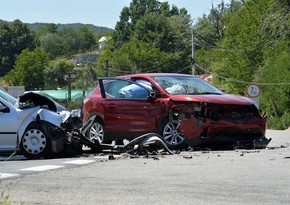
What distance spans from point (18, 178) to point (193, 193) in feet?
8.59

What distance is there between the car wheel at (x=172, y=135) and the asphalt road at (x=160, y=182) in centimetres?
213

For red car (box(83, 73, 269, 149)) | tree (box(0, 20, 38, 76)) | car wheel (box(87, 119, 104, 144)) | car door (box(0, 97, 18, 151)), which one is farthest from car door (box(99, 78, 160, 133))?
tree (box(0, 20, 38, 76))

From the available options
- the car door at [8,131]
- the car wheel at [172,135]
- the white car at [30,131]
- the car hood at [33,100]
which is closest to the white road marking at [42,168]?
the white car at [30,131]

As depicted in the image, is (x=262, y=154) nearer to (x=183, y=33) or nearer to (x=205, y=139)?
(x=205, y=139)

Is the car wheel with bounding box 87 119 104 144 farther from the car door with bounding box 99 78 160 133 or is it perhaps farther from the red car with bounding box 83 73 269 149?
the car door with bounding box 99 78 160 133

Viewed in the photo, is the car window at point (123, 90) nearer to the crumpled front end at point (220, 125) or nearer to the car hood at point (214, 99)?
the car hood at point (214, 99)

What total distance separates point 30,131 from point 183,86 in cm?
365

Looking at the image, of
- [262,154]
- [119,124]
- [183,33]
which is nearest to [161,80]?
[119,124]

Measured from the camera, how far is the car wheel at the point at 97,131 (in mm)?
14891

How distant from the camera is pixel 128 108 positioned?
14.8m

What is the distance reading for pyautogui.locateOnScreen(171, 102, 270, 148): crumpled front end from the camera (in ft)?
45.5

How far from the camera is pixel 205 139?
13.9 meters

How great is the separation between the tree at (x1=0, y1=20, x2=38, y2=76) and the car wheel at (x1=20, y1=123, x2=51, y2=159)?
11909 centimetres

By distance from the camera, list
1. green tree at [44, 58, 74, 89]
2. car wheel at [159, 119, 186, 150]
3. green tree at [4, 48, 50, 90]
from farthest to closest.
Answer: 1. green tree at [44, 58, 74, 89]
2. green tree at [4, 48, 50, 90]
3. car wheel at [159, 119, 186, 150]
